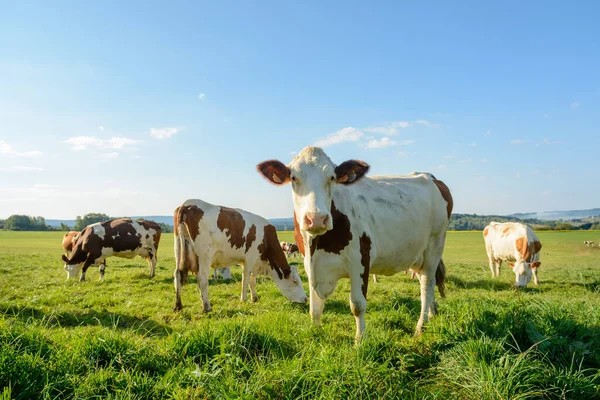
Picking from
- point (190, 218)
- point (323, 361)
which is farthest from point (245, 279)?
point (323, 361)

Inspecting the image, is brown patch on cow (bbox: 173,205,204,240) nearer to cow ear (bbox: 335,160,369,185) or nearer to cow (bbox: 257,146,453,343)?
cow (bbox: 257,146,453,343)

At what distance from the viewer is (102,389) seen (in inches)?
116

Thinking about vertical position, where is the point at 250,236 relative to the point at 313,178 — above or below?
below

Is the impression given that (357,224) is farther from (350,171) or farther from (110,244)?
(110,244)

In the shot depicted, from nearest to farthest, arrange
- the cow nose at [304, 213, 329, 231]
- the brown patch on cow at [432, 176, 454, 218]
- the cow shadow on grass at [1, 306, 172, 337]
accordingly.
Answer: the cow nose at [304, 213, 329, 231] → the cow shadow on grass at [1, 306, 172, 337] → the brown patch on cow at [432, 176, 454, 218]

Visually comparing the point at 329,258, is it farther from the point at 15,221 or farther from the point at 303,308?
the point at 15,221

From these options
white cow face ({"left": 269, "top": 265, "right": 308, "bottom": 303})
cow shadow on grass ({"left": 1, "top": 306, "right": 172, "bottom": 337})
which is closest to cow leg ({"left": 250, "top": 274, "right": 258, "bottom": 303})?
white cow face ({"left": 269, "top": 265, "right": 308, "bottom": 303})

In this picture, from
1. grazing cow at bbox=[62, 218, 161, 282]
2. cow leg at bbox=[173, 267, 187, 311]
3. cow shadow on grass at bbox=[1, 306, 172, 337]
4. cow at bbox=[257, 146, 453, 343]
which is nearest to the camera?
cow at bbox=[257, 146, 453, 343]

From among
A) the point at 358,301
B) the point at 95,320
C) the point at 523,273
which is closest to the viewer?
the point at 358,301

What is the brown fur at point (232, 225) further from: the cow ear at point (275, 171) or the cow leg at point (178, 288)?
the cow ear at point (275, 171)

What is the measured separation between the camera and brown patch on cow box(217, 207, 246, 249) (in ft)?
29.8

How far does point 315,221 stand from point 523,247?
13121 mm

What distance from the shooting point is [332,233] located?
4.75 m

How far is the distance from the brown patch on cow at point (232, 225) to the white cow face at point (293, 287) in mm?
1497
